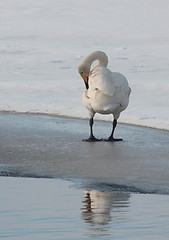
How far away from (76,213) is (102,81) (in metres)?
3.81

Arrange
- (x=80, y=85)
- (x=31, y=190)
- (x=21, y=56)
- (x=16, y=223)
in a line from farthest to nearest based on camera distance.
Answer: (x=21, y=56)
(x=80, y=85)
(x=31, y=190)
(x=16, y=223)

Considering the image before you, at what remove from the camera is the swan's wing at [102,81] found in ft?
31.8

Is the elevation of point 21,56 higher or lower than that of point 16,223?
lower

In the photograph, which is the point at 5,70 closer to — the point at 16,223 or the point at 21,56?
→ the point at 21,56

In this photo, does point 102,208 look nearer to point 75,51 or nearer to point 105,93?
point 105,93

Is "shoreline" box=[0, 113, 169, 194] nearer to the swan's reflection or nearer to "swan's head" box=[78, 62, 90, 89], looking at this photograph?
the swan's reflection

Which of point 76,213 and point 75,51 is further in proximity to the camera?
point 75,51

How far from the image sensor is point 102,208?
20.9 feet

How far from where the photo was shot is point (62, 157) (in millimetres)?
8828

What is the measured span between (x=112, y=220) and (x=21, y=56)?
14.1 meters

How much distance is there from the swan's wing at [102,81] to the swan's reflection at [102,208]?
2.83 metres

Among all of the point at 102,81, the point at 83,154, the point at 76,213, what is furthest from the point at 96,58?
the point at 76,213

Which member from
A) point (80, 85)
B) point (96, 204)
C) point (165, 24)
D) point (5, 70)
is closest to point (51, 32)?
point (165, 24)

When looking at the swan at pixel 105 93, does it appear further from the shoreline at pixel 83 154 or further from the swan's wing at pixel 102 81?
the shoreline at pixel 83 154
